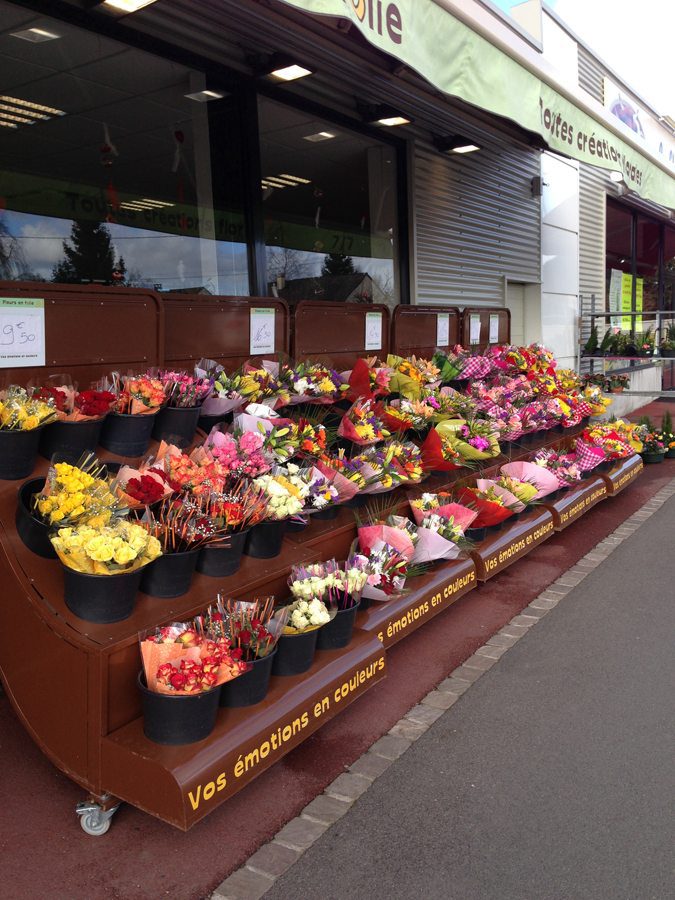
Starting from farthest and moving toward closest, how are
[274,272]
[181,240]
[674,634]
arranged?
[274,272] < [181,240] < [674,634]

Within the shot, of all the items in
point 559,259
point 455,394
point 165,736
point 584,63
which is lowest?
point 165,736

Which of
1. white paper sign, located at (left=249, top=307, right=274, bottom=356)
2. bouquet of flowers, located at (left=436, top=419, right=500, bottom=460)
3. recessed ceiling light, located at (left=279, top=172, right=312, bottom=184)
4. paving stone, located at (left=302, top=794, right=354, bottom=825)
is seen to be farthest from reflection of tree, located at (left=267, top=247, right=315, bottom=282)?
paving stone, located at (left=302, top=794, right=354, bottom=825)

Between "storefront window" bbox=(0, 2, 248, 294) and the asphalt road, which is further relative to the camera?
"storefront window" bbox=(0, 2, 248, 294)

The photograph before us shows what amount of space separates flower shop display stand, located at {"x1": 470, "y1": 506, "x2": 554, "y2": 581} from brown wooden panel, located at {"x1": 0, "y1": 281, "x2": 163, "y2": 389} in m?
2.24

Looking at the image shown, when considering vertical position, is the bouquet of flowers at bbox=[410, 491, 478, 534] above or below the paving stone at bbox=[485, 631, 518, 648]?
above

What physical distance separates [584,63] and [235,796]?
41.3 feet

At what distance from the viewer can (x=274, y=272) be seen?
6605mm

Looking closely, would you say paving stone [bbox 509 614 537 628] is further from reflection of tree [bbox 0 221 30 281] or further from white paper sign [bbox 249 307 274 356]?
reflection of tree [bbox 0 221 30 281]

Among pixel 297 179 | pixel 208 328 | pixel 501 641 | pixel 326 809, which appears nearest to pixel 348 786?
pixel 326 809

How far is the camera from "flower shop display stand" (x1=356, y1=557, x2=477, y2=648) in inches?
134

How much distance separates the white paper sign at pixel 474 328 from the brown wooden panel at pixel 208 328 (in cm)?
290

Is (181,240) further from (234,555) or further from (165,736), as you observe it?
(165,736)

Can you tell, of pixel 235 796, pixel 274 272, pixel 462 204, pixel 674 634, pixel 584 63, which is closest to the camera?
pixel 235 796

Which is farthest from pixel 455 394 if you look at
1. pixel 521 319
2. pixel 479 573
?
pixel 521 319
